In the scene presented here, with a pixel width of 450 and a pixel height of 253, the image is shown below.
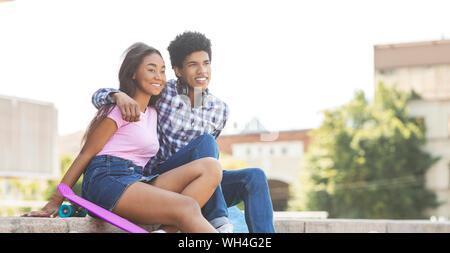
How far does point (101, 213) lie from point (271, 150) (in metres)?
39.5

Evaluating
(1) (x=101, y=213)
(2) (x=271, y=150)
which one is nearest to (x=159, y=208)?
(1) (x=101, y=213)

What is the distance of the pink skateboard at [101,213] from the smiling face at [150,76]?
2.16ft

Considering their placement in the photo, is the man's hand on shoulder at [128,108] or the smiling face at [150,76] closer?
the man's hand on shoulder at [128,108]

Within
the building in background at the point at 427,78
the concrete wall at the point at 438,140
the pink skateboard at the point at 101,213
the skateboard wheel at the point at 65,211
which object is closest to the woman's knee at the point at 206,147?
the pink skateboard at the point at 101,213

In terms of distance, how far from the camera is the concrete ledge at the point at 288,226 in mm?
3051

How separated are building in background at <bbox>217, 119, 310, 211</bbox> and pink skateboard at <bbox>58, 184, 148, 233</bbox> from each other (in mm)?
38650

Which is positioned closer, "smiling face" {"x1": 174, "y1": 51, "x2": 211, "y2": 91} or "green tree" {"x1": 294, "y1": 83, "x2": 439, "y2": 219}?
"smiling face" {"x1": 174, "y1": 51, "x2": 211, "y2": 91}

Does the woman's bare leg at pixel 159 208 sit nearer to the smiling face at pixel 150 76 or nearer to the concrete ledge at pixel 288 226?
the concrete ledge at pixel 288 226

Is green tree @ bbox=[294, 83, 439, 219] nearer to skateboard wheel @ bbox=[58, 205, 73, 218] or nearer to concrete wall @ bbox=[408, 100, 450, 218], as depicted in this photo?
concrete wall @ bbox=[408, 100, 450, 218]

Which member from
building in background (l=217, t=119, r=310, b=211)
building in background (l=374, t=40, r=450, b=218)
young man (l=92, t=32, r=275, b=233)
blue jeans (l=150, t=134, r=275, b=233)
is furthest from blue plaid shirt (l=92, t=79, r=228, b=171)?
building in background (l=217, t=119, r=310, b=211)

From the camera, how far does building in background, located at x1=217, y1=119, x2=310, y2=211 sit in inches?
1654
